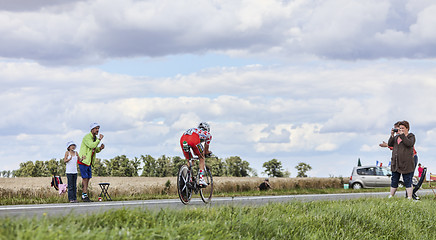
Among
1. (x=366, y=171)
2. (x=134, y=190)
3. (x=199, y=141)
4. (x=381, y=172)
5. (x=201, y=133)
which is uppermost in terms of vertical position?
(x=201, y=133)

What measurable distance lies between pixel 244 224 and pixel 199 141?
4113 millimetres

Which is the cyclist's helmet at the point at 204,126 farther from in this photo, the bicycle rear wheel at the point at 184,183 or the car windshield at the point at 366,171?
the car windshield at the point at 366,171

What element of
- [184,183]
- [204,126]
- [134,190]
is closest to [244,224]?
[184,183]

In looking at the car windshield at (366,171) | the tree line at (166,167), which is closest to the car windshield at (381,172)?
the car windshield at (366,171)

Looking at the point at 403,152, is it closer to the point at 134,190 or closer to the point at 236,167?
the point at 134,190

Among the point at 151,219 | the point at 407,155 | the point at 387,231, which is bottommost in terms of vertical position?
the point at 387,231

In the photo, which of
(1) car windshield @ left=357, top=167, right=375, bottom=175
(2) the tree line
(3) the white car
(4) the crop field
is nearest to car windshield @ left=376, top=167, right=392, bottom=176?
(3) the white car

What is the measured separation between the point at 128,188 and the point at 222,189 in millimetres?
5213

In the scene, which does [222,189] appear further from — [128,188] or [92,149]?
[92,149]

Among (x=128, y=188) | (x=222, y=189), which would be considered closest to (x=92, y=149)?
(x=128, y=188)

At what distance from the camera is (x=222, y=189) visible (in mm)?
24781

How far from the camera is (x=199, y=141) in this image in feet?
37.5

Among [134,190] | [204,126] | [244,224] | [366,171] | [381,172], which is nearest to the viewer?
[244,224]

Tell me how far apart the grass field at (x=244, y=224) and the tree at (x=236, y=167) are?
39927 mm
